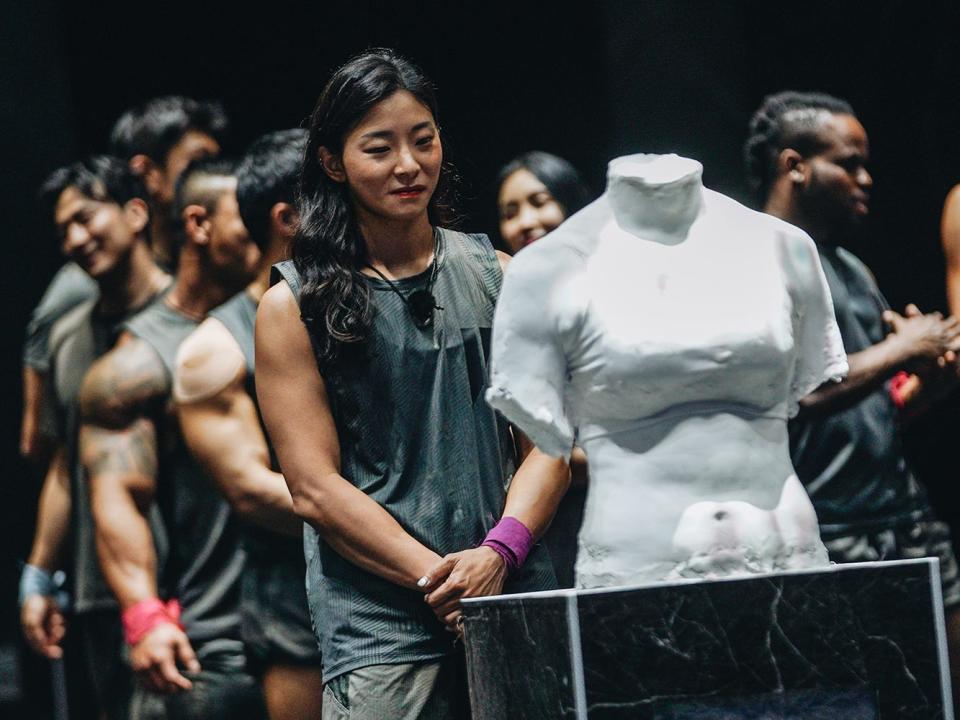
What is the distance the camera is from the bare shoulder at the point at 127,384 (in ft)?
15.4

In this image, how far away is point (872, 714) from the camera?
2539 mm

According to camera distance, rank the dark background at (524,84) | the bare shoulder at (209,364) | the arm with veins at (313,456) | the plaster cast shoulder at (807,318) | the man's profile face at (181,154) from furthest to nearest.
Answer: the man's profile face at (181,154) < the dark background at (524,84) < the bare shoulder at (209,364) < the arm with veins at (313,456) < the plaster cast shoulder at (807,318)

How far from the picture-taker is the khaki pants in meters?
2.98

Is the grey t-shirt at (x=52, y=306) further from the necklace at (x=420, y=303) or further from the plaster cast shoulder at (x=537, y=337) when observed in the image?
the plaster cast shoulder at (x=537, y=337)

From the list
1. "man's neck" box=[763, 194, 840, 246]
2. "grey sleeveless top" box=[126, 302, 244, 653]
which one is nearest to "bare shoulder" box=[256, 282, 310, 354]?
"grey sleeveless top" box=[126, 302, 244, 653]

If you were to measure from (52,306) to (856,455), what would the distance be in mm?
2739

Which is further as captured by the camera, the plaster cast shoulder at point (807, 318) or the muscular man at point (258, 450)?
the muscular man at point (258, 450)

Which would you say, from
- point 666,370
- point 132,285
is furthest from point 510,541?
point 132,285

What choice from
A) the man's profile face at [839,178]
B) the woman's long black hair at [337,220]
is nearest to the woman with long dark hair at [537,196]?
the man's profile face at [839,178]

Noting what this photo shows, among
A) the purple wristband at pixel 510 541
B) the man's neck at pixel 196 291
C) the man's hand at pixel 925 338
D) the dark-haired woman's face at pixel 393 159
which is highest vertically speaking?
the dark-haired woman's face at pixel 393 159

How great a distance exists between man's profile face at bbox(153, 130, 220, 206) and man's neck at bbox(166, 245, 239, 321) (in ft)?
2.12

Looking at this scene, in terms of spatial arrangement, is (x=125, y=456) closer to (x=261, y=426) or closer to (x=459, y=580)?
(x=261, y=426)

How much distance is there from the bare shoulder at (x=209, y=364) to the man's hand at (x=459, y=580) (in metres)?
1.34

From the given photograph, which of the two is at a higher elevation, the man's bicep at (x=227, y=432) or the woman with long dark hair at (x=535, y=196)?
the woman with long dark hair at (x=535, y=196)
